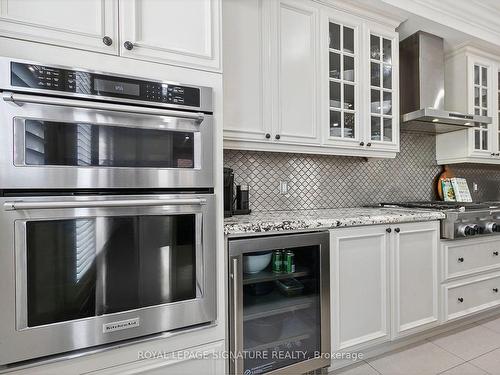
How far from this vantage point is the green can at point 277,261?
1528 millimetres

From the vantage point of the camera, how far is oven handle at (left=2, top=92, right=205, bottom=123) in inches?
37.1

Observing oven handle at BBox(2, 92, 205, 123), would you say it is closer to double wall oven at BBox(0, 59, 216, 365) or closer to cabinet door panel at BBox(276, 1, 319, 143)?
double wall oven at BBox(0, 59, 216, 365)

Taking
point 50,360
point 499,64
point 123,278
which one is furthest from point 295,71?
point 499,64

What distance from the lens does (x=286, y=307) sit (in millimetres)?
1534

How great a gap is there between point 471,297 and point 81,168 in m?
2.70

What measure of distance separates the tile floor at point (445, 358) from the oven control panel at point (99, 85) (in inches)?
69.9

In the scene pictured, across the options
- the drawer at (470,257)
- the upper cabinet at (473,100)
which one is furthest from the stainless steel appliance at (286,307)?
the upper cabinet at (473,100)

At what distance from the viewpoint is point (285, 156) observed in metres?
2.21

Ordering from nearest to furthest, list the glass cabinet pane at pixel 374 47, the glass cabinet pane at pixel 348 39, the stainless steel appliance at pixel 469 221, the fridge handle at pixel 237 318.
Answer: the fridge handle at pixel 237 318
the stainless steel appliance at pixel 469 221
the glass cabinet pane at pixel 348 39
the glass cabinet pane at pixel 374 47

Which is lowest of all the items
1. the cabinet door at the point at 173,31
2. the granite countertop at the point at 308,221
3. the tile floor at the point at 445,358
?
the tile floor at the point at 445,358

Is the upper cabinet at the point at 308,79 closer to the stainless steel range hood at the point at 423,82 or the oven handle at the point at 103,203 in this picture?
the stainless steel range hood at the point at 423,82

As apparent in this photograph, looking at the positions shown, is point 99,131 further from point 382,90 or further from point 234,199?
point 382,90

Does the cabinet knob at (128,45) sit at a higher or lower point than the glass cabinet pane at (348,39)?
lower

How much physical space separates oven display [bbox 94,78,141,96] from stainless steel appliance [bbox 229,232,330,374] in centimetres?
82
